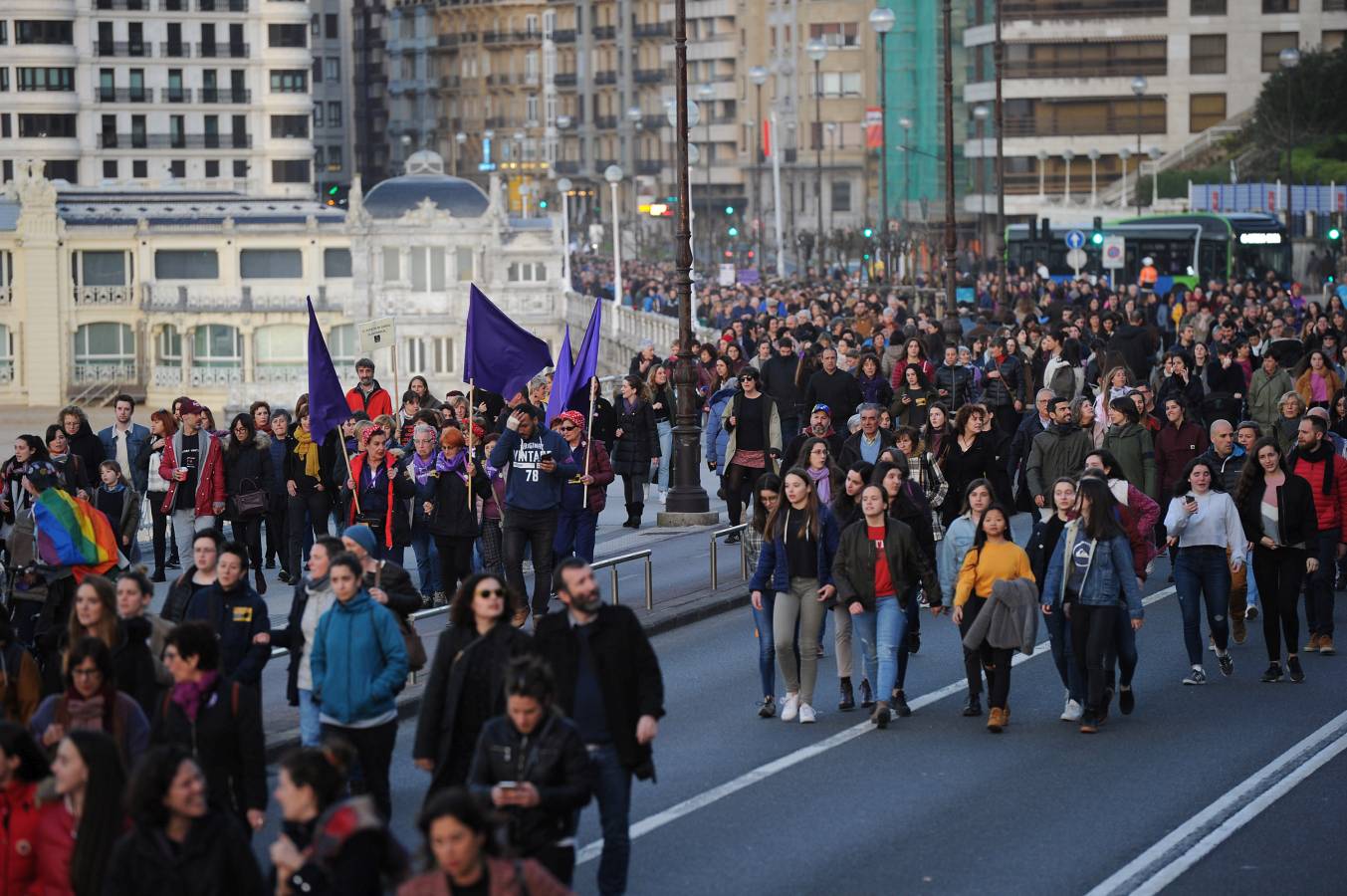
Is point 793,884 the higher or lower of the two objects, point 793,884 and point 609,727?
the lower

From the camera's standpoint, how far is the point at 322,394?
19906 millimetres

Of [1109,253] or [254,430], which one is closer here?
[254,430]

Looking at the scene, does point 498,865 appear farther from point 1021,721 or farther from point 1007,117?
point 1007,117

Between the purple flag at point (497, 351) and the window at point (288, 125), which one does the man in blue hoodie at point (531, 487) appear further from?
the window at point (288, 125)

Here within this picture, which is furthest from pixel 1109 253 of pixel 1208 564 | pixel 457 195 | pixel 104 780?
pixel 457 195

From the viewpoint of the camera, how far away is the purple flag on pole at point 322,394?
64.8 feet

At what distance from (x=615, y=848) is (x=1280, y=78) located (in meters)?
80.5

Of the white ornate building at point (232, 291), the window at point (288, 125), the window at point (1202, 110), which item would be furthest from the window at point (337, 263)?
the window at point (1202, 110)

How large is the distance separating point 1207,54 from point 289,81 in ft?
132

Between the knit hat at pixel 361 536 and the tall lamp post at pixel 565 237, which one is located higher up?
the tall lamp post at pixel 565 237

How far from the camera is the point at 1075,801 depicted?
44.1 ft

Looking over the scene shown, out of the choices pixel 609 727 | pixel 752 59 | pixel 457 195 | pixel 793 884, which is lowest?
pixel 793 884

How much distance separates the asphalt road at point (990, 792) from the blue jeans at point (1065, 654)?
0.24m

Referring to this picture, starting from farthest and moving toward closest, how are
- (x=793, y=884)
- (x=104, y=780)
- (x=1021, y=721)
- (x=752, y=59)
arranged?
1. (x=752, y=59)
2. (x=1021, y=721)
3. (x=793, y=884)
4. (x=104, y=780)
